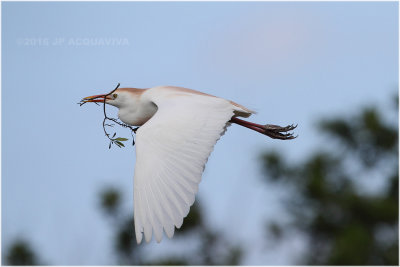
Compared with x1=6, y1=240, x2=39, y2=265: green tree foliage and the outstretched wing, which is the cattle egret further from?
x1=6, y1=240, x2=39, y2=265: green tree foliage

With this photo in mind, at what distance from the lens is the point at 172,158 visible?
246cm

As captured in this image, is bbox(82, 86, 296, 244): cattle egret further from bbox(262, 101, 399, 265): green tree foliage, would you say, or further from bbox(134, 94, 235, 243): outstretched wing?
bbox(262, 101, 399, 265): green tree foliage

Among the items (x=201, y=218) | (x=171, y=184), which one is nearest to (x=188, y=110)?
(x=171, y=184)

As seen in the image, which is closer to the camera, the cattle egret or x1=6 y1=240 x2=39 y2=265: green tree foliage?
→ the cattle egret

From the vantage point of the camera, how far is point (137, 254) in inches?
374

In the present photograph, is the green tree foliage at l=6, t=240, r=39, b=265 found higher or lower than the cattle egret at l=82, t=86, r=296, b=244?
lower

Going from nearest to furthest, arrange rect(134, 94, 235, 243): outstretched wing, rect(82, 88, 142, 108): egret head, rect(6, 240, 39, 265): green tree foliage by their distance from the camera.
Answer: rect(134, 94, 235, 243): outstretched wing
rect(82, 88, 142, 108): egret head
rect(6, 240, 39, 265): green tree foliage

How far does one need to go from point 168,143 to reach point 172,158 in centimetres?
7

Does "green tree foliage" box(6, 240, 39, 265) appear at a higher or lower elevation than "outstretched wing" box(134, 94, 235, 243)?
lower

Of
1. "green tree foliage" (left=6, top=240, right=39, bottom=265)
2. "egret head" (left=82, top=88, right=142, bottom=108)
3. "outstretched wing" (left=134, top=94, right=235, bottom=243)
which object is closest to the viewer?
"outstretched wing" (left=134, top=94, right=235, bottom=243)

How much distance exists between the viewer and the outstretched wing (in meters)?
2.29

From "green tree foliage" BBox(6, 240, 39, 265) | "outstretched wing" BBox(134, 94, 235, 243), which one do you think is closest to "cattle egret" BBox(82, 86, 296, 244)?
"outstretched wing" BBox(134, 94, 235, 243)

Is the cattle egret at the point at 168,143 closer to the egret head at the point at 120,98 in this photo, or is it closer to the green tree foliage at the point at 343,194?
the egret head at the point at 120,98

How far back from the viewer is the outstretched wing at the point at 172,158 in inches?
90.1
